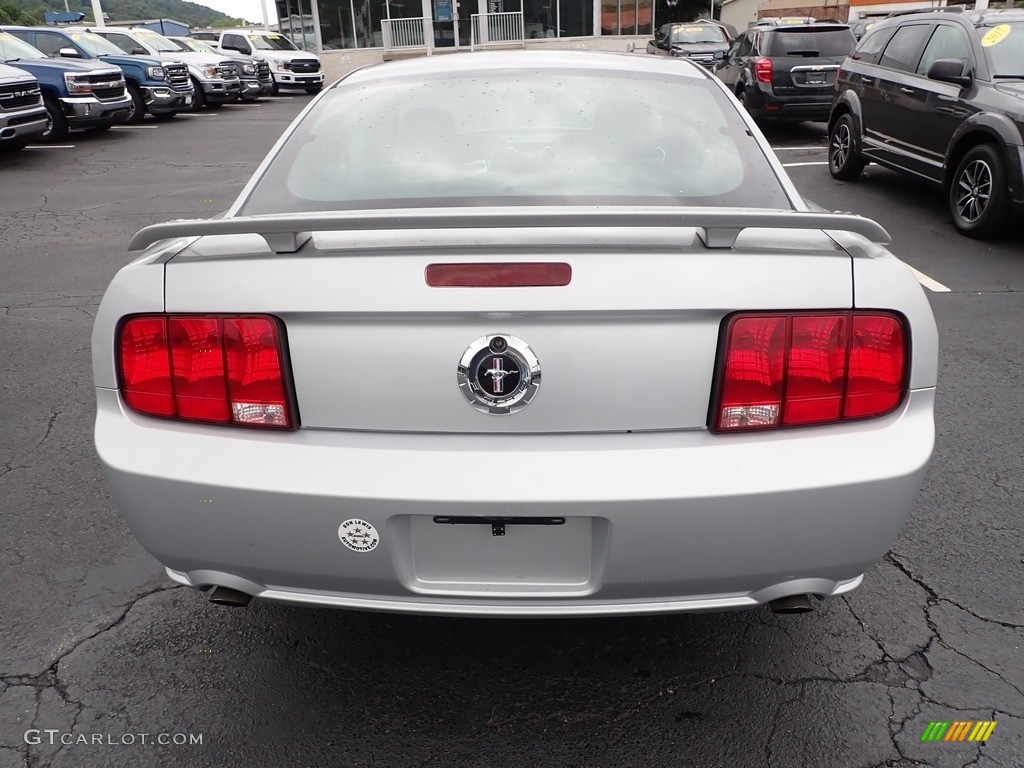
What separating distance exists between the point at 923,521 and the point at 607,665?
1500 mm

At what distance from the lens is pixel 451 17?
122ft

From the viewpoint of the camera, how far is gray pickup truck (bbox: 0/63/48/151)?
11.5 m

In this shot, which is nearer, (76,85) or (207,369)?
(207,369)

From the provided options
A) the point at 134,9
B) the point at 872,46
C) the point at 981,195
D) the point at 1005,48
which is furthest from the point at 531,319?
the point at 134,9

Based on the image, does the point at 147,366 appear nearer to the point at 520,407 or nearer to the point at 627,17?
the point at 520,407

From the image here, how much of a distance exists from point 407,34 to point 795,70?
28.9 m

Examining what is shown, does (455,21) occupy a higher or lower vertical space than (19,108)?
higher

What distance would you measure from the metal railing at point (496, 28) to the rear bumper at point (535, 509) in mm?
37690

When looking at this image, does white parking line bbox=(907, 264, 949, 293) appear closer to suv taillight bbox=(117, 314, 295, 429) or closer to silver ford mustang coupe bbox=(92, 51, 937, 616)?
silver ford mustang coupe bbox=(92, 51, 937, 616)

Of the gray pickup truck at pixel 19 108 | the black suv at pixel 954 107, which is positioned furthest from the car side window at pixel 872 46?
the gray pickup truck at pixel 19 108

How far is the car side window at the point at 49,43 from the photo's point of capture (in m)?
16.2

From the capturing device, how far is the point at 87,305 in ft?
19.3

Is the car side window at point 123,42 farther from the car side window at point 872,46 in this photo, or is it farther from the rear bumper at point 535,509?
the rear bumper at point 535,509

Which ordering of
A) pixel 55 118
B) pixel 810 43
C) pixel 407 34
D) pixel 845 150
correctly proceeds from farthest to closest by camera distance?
pixel 407 34, pixel 55 118, pixel 810 43, pixel 845 150
